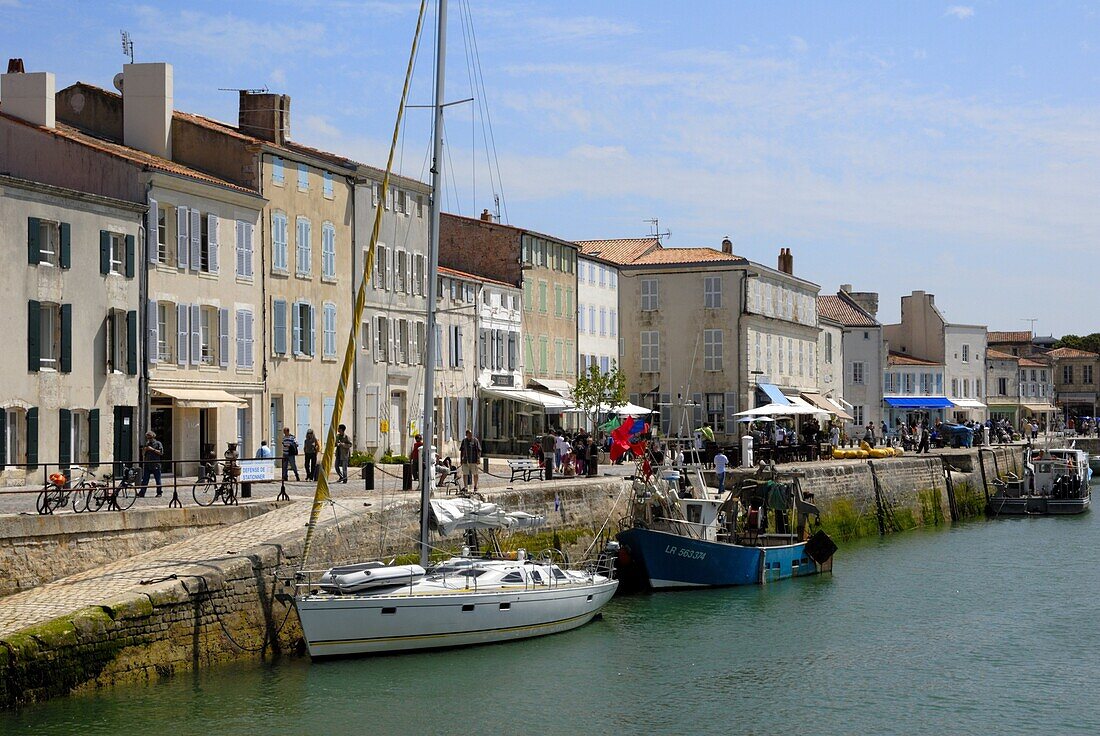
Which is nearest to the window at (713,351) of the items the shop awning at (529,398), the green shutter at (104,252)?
the shop awning at (529,398)

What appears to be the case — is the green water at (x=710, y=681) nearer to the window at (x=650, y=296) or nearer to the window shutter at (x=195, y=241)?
the window shutter at (x=195, y=241)

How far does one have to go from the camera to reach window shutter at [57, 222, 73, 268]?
32469 mm

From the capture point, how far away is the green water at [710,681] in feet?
68.5

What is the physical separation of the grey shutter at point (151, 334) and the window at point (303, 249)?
23.3 ft

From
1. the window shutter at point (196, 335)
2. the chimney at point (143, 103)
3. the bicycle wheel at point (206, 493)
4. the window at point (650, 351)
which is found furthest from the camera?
the window at point (650, 351)

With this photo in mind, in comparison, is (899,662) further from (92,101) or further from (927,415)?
(927,415)

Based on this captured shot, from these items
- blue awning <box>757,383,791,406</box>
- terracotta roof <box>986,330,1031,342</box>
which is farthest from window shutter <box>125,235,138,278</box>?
terracotta roof <box>986,330,1031,342</box>

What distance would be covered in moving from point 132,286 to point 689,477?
→ 14.4 m

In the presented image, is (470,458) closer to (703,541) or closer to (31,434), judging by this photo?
(703,541)

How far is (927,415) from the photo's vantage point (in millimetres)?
93938

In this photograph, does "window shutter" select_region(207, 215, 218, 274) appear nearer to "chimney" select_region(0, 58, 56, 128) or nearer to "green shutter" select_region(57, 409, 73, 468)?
"chimney" select_region(0, 58, 56, 128)

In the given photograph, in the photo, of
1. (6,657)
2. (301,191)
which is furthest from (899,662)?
(301,191)

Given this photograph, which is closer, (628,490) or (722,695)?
(722,695)

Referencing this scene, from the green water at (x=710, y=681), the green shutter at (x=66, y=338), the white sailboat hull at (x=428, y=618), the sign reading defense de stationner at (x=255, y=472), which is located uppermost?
the green shutter at (x=66, y=338)
